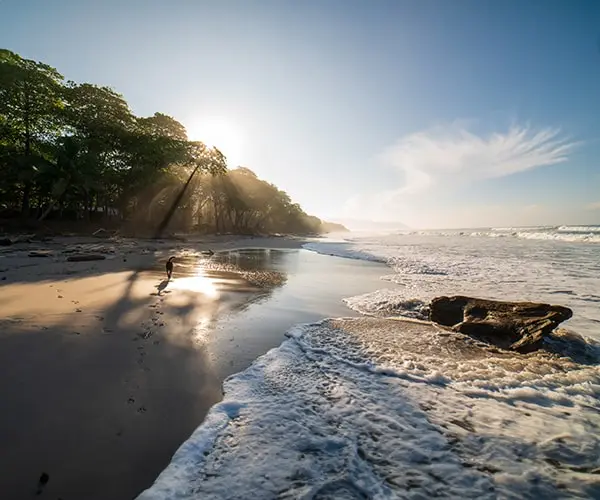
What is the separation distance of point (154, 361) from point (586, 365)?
6.93 metres

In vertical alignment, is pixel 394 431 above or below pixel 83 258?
below

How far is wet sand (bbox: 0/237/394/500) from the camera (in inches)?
92.4

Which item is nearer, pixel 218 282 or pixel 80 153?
pixel 218 282

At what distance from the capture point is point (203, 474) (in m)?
2.40

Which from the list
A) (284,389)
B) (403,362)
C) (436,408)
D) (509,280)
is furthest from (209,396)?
(509,280)

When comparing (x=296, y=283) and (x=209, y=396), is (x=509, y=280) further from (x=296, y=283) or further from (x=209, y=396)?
(x=209, y=396)

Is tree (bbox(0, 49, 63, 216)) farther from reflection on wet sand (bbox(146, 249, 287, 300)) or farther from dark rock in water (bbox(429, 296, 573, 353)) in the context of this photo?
dark rock in water (bbox(429, 296, 573, 353))

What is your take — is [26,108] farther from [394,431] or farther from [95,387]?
[394,431]

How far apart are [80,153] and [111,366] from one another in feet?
112

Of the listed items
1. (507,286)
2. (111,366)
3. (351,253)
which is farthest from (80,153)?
(507,286)

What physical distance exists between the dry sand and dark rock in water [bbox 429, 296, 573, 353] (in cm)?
539

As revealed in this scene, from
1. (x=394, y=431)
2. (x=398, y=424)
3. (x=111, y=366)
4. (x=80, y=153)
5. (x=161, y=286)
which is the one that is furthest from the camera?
(x=80, y=153)

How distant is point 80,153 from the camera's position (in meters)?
29.6

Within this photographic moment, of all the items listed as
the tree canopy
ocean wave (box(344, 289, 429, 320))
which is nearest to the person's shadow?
ocean wave (box(344, 289, 429, 320))
